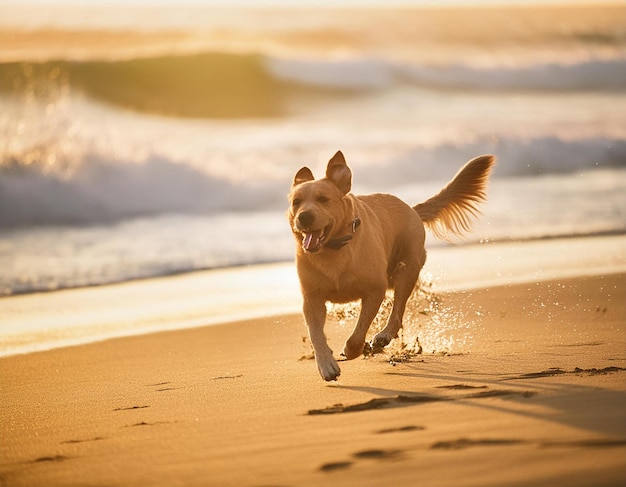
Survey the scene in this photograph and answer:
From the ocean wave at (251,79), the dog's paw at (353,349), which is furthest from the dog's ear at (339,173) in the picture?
the ocean wave at (251,79)

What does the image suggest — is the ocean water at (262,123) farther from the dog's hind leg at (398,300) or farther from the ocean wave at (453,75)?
the dog's hind leg at (398,300)

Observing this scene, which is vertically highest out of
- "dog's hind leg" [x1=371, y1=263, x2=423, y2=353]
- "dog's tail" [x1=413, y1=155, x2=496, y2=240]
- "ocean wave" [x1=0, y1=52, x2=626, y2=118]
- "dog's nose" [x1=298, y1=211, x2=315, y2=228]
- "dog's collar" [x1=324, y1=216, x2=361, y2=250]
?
"ocean wave" [x1=0, y1=52, x2=626, y2=118]

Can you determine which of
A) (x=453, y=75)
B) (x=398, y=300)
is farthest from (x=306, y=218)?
(x=453, y=75)

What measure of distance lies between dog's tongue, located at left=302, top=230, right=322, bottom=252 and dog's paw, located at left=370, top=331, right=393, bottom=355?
42.4 inches

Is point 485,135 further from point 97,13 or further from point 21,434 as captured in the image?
point 21,434

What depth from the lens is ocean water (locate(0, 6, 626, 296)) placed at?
14.9 metres

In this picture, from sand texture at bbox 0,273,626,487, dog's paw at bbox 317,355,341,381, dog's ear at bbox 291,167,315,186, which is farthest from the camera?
dog's ear at bbox 291,167,315,186

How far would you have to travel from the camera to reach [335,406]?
5461 millimetres

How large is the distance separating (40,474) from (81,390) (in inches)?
85.6

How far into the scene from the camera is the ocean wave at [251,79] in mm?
34500

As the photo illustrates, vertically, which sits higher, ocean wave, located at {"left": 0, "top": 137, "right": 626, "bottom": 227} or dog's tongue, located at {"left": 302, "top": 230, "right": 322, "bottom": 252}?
ocean wave, located at {"left": 0, "top": 137, "right": 626, "bottom": 227}

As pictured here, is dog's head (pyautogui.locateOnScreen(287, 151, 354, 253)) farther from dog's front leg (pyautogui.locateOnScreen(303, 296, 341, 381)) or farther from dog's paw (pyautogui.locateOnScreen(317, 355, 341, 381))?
dog's paw (pyautogui.locateOnScreen(317, 355, 341, 381))

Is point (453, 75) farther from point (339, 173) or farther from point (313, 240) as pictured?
point (313, 240)

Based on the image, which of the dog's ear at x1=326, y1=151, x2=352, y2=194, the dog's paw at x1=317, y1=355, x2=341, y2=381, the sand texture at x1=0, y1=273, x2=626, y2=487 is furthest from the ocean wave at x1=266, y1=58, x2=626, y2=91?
the dog's paw at x1=317, y1=355, x2=341, y2=381
